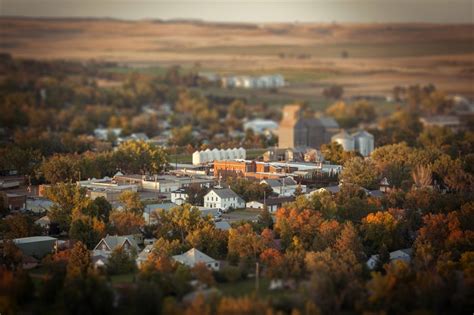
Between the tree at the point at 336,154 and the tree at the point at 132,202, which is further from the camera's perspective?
the tree at the point at 336,154

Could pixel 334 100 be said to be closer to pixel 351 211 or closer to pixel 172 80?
pixel 172 80

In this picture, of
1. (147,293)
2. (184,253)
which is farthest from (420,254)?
(147,293)

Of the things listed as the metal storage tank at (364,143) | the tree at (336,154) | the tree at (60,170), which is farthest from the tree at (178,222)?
the metal storage tank at (364,143)

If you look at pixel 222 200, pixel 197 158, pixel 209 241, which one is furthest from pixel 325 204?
pixel 197 158

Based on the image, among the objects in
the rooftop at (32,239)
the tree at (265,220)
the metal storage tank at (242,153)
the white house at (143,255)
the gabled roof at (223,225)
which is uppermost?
the metal storage tank at (242,153)

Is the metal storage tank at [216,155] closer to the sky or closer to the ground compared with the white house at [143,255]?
closer to the sky

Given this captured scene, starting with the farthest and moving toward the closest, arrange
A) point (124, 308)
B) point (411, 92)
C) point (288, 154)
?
point (411, 92) → point (288, 154) → point (124, 308)

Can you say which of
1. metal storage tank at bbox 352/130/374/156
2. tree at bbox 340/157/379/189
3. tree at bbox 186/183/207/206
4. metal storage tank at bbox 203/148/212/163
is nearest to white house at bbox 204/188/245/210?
tree at bbox 186/183/207/206

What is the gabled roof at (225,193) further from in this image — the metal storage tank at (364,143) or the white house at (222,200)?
the metal storage tank at (364,143)
